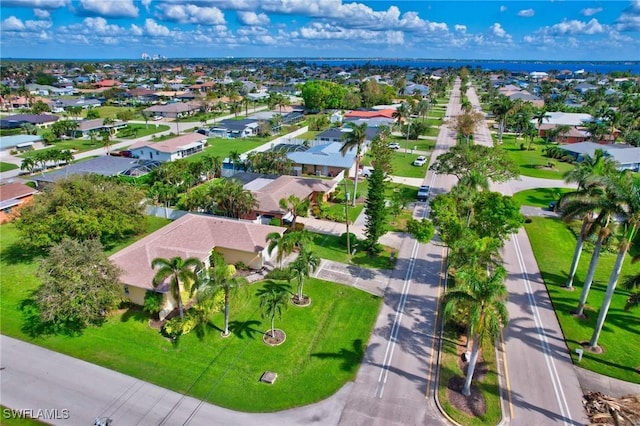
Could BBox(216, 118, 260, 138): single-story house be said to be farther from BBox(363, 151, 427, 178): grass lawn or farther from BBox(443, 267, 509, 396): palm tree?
BBox(443, 267, 509, 396): palm tree

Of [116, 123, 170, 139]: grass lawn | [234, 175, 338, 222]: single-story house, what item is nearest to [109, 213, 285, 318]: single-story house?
[234, 175, 338, 222]: single-story house

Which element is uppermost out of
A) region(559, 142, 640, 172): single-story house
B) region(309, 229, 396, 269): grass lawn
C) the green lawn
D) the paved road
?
region(559, 142, 640, 172): single-story house

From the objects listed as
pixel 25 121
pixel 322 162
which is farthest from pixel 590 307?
pixel 25 121

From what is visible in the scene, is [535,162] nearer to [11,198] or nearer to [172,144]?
[172,144]

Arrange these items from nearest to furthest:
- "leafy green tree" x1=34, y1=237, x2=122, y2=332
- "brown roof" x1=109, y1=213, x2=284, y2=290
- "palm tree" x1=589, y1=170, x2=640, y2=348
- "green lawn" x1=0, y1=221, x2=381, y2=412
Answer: "palm tree" x1=589, y1=170, x2=640, y2=348, "green lawn" x1=0, y1=221, x2=381, y2=412, "leafy green tree" x1=34, y1=237, x2=122, y2=332, "brown roof" x1=109, y1=213, x2=284, y2=290

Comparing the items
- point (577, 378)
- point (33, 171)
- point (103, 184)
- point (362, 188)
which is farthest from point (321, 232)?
point (33, 171)

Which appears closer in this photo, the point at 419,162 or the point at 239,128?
the point at 419,162
